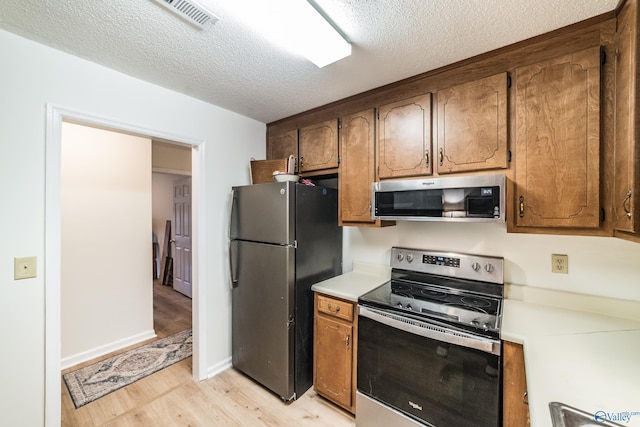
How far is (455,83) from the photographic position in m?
1.67

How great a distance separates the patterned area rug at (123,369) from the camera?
2.12 metres

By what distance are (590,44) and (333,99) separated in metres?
1.52

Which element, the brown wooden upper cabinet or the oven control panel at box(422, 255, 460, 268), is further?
the brown wooden upper cabinet

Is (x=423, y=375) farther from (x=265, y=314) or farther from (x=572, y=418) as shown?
(x=265, y=314)

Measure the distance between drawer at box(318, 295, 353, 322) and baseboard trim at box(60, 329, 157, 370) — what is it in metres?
2.30

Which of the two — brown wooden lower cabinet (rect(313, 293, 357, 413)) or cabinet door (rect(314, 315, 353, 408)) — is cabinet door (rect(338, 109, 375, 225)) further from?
cabinet door (rect(314, 315, 353, 408))

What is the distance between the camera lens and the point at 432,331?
4.65ft

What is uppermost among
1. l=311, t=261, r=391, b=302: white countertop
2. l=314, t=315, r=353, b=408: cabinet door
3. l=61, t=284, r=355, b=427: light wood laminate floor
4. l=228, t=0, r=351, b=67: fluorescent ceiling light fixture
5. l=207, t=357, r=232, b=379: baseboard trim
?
l=228, t=0, r=351, b=67: fluorescent ceiling light fixture

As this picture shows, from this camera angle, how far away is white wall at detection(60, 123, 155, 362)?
8.23 ft

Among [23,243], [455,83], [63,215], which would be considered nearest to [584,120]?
[455,83]

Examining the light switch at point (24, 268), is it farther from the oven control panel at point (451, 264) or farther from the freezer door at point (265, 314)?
the oven control panel at point (451, 264)

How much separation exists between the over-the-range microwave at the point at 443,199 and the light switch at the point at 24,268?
205cm

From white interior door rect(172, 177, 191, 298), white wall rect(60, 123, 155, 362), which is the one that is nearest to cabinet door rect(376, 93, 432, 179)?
white wall rect(60, 123, 155, 362)
